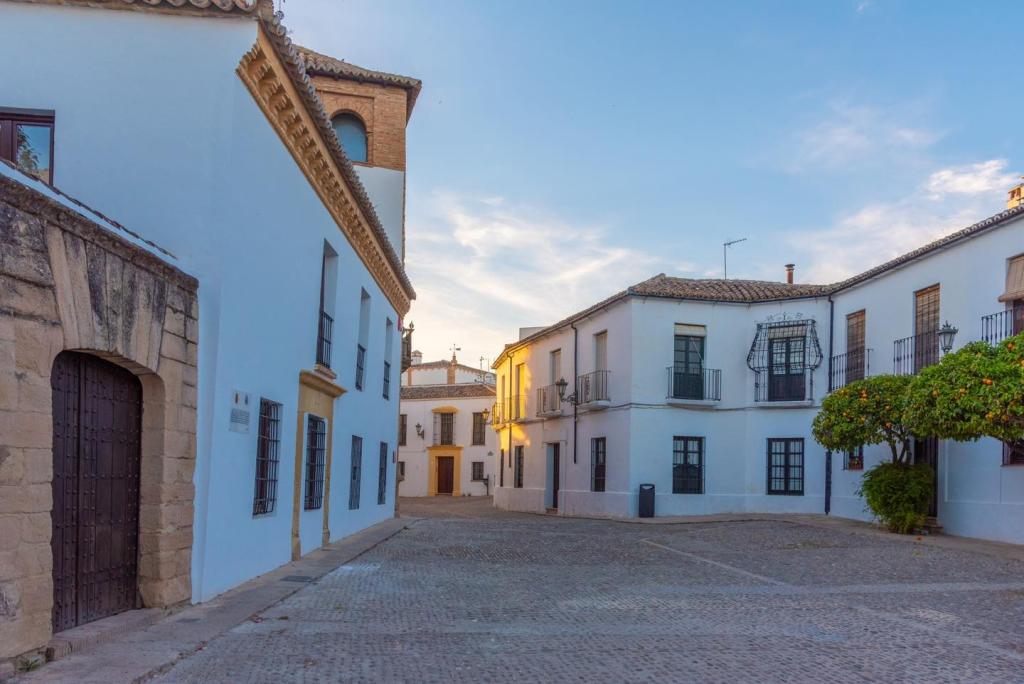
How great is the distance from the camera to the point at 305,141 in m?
10.0

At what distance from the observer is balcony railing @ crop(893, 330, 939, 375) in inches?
671

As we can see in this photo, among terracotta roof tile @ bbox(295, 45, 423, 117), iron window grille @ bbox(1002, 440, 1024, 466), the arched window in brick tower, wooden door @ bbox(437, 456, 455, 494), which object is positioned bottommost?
wooden door @ bbox(437, 456, 455, 494)

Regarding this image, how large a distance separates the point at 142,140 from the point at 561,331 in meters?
20.5

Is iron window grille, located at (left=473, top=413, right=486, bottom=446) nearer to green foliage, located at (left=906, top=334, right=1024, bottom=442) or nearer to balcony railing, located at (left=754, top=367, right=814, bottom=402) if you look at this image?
balcony railing, located at (left=754, top=367, right=814, bottom=402)

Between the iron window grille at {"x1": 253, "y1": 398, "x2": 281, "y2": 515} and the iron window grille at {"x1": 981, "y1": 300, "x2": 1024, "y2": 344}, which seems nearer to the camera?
the iron window grille at {"x1": 253, "y1": 398, "x2": 281, "y2": 515}

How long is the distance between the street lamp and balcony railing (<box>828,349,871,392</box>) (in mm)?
4225

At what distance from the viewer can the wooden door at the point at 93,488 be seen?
5.74 metres

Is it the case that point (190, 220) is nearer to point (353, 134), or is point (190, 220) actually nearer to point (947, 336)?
point (947, 336)

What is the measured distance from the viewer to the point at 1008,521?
14531 millimetres

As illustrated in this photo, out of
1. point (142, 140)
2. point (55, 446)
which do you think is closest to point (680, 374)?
point (142, 140)

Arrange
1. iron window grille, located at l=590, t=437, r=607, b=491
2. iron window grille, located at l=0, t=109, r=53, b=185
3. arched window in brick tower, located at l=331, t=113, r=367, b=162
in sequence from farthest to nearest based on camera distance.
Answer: iron window grille, located at l=590, t=437, r=607, b=491 → arched window in brick tower, located at l=331, t=113, r=367, b=162 → iron window grille, located at l=0, t=109, r=53, b=185

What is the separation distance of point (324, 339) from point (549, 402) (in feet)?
51.8

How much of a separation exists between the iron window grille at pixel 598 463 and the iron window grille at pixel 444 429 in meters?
22.7

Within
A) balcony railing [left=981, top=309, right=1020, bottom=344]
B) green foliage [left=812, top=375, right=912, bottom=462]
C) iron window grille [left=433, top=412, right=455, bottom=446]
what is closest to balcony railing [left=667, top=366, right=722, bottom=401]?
green foliage [left=812, top=375, right=912, bottom=462]
